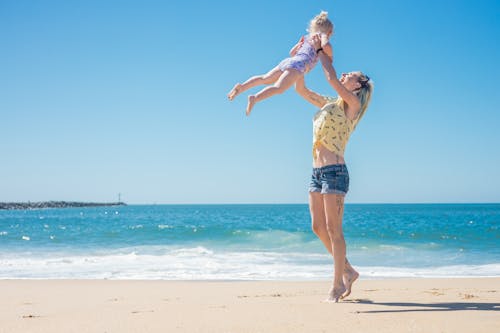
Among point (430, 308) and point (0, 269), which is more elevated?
point (430, 308)

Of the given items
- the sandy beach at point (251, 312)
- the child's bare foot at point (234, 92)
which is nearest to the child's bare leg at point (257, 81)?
the child's bare foot at point (234, 92)

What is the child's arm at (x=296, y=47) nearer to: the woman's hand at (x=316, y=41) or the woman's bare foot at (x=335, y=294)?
the woman's hand at (x=316, y=41)

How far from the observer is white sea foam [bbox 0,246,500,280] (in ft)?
30.1

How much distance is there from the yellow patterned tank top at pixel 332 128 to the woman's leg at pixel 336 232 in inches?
15.4

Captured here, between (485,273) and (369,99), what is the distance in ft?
21.2

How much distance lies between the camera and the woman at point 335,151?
14.3ft

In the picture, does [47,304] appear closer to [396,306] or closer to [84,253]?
[396,306]

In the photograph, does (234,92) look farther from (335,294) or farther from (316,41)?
(335,294)

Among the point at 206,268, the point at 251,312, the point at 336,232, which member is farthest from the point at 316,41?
the point at 206,268

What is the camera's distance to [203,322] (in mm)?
3678

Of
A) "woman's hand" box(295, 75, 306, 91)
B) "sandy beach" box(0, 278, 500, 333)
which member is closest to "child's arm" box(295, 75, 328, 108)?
"woman's hand" box(295, 75, 306, 91)

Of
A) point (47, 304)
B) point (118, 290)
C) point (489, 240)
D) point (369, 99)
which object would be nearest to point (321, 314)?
point (369, 99)

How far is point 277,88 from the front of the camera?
13.5ft

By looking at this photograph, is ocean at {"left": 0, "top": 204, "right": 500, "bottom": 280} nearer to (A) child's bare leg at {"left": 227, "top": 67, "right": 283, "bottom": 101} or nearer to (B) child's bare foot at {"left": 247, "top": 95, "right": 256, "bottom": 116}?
(A) child's bare leg at {"left": 227, "top": 67, "right": 283, "bottom": 101}
